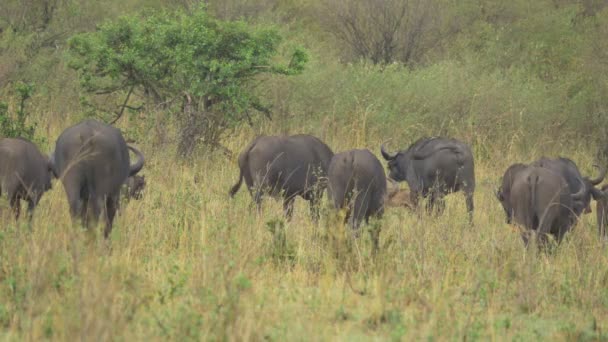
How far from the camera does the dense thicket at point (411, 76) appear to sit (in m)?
18.0

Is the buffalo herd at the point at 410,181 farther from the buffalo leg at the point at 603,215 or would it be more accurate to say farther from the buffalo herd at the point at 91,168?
the buffalo herd at the point at 91,168

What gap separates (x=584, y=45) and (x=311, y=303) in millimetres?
15046

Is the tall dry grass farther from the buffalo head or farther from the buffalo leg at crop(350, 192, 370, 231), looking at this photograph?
the buffalo head

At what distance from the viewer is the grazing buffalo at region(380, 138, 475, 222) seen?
12.1m

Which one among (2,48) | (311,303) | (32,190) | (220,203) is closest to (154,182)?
(220,203)

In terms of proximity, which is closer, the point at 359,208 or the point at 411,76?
the point at 359,208

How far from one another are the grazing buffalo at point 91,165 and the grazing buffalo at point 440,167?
4.69 meters

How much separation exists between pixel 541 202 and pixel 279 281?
2.94 meters

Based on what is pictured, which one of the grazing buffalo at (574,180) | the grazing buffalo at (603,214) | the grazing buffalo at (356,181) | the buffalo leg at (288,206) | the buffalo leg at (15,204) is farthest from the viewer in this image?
the buffalo leg at (288,206)

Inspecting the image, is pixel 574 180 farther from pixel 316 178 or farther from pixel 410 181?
pixel 410 181

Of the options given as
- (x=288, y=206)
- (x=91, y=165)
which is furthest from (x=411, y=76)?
(x=91, y=165)

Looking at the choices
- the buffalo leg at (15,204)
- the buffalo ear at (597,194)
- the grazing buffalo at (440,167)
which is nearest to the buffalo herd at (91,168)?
the buffalo leg at (15,204)

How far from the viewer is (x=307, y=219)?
9.59 metres

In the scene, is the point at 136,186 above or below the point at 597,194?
below
